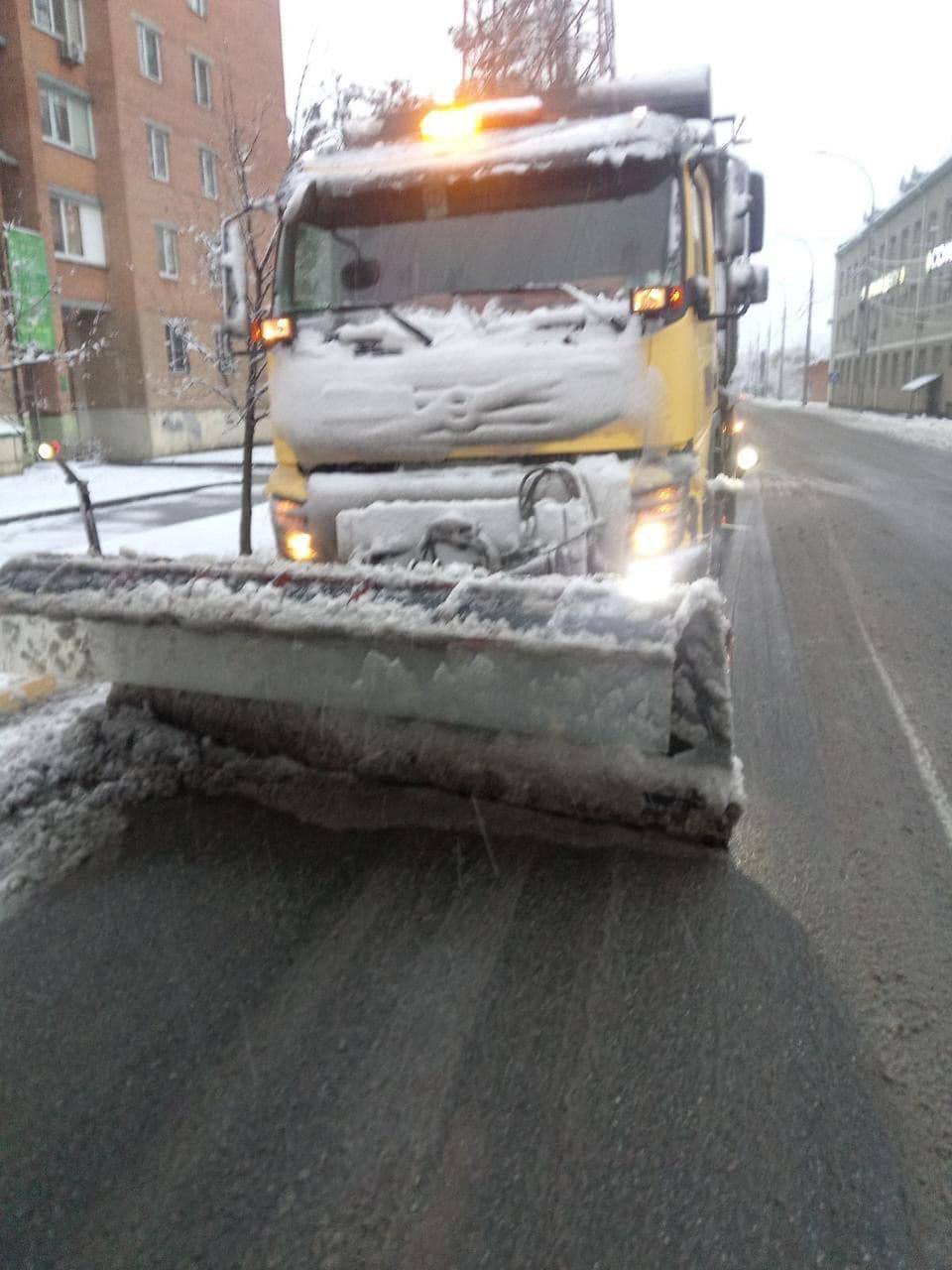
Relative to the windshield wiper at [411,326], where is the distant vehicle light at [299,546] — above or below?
below

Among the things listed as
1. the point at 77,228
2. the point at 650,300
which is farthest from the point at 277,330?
the point at 77,228

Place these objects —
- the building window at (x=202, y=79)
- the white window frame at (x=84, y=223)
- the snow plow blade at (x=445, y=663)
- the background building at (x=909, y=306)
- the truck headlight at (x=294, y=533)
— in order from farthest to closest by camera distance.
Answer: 1. the background building at (x=909, y=306)
2. the building window at (x=202, y=79)
3. the white window frame at (x=84, y=223)
4. the truck headlight at (x=294, y=533)
5. the snow plow blade at (x=445, y=663)

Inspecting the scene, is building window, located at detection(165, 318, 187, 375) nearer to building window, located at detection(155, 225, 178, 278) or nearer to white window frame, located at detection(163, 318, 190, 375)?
white window frame, located at detection(163, 318, 190, 375)

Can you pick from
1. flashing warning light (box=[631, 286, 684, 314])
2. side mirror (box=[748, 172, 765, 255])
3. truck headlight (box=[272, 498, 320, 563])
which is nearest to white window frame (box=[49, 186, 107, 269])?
truck headlight (box=[272, 498, 320, 563])

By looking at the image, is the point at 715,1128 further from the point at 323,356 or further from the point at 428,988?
the point at 323,356

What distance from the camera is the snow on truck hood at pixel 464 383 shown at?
13.0 ft

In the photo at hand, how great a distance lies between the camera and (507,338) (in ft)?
13.3

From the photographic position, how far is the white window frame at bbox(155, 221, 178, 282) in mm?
26331

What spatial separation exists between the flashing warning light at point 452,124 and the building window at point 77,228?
2272 centimetres

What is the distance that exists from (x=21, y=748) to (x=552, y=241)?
129 inches

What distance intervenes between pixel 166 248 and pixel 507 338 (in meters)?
26.2

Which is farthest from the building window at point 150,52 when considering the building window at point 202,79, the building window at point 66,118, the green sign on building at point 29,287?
the green sign on building at point 29,287

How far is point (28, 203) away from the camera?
897 inches

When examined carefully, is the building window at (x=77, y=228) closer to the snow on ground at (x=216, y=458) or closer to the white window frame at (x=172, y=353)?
the white window frame at (x=172, y=353)
